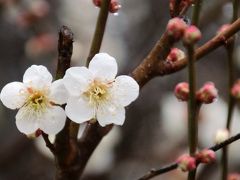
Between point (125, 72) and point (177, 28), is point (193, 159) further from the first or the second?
point (125, 72)

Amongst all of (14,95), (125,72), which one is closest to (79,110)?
(14,95)

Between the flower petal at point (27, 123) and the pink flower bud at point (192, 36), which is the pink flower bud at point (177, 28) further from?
the flower petal at point (27, 123)

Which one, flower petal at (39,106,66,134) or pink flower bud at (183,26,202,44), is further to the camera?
flower petal at (39,106,66,134)

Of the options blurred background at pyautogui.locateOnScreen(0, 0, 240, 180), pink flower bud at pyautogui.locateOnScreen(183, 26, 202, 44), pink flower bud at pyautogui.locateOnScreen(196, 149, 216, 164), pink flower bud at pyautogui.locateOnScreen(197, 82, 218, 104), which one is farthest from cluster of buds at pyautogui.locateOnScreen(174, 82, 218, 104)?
blurred background at pyautogui.locateOnScreen(0, 0, 240, 180)

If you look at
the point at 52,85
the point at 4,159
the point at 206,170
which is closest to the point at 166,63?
the point at 52,85

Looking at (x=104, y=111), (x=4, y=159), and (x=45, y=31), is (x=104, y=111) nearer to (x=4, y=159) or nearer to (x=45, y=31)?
(x=4, y=159)

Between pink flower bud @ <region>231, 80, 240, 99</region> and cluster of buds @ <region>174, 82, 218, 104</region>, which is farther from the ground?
pink flower bud @ <region>231, 80, 240, 99</region>

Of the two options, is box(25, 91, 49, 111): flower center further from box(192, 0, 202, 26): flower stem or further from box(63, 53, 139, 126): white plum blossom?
box(192, 0, 202, 26): flower stem
